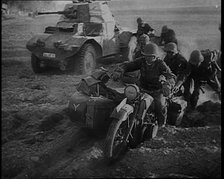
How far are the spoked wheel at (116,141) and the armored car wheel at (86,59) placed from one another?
14.2ft

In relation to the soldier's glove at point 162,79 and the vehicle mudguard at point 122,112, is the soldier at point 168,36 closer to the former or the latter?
the soldier's glove at point 162,79

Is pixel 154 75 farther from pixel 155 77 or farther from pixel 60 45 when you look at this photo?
pixel 60 45

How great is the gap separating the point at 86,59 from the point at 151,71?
3979 mm

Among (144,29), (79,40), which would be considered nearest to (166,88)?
(79,40)

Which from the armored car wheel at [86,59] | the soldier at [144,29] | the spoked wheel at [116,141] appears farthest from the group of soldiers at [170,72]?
the armored car wheel at [86,59]

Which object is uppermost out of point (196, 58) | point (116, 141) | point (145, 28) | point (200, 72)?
point (145, 28)

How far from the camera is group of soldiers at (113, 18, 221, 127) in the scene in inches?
161

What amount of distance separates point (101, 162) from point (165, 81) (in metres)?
1.26

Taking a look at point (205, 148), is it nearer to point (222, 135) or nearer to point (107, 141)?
point (222, 135)

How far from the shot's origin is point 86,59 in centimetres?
802

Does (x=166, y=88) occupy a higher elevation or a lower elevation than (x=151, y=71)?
lower

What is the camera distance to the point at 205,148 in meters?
3.87

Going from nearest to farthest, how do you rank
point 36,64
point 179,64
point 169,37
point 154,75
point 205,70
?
point 154,75 → point 179,64 → point 205,70 → point 169,37 → point 36,64

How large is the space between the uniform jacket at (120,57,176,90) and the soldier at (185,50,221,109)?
45.9 inches
